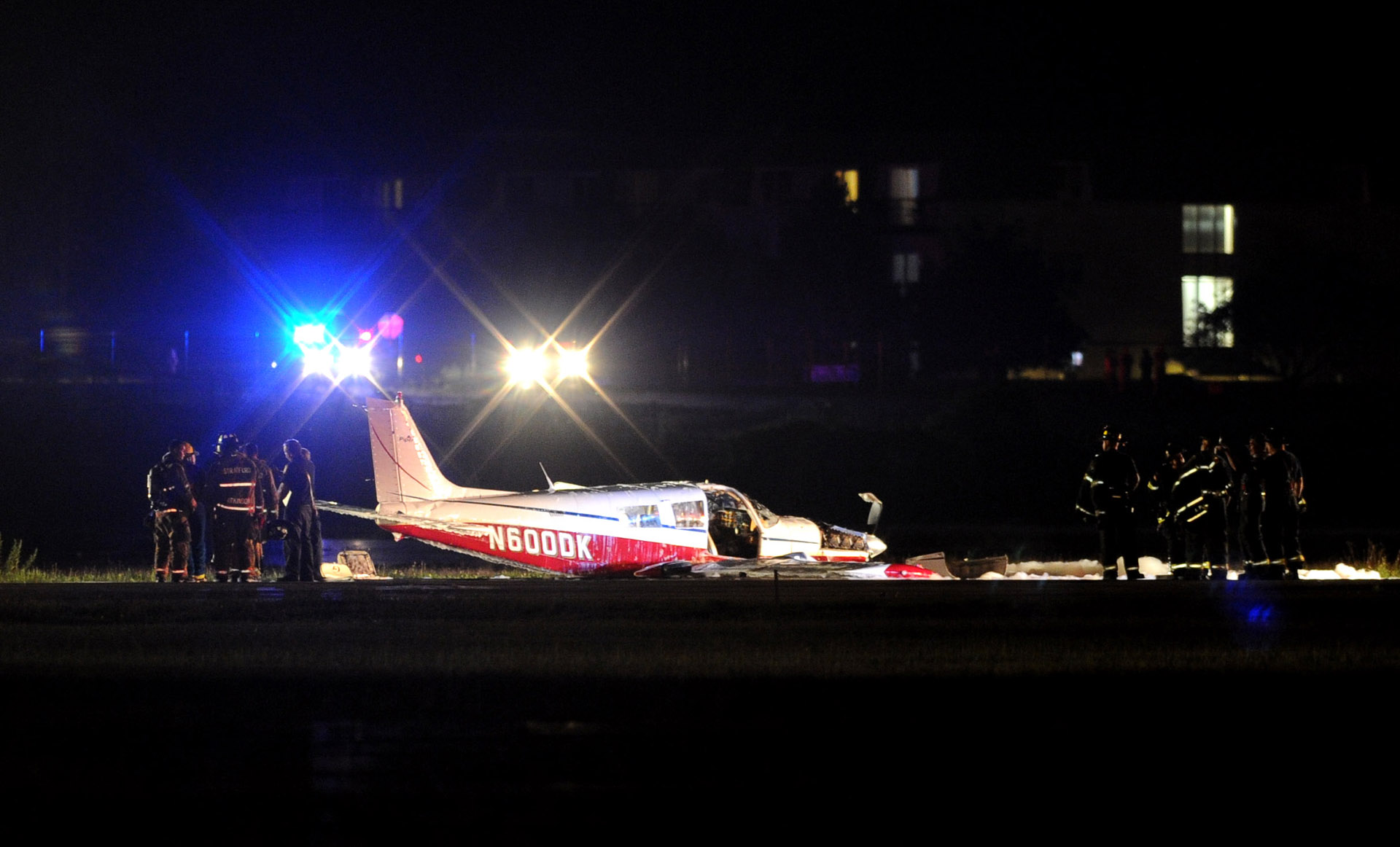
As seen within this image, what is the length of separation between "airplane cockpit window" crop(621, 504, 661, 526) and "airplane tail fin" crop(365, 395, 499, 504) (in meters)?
2.85

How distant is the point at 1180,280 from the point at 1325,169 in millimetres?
8111

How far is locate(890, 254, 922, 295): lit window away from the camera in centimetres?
5425

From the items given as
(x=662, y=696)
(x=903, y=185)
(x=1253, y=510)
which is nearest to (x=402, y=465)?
(x=662, y=696)

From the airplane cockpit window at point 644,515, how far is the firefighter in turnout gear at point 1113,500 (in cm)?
562

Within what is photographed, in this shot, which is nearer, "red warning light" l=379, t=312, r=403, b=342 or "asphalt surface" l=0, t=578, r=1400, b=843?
"asphalt surface" l=0, t=578, r=1400, b=843

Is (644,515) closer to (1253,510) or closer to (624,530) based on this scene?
(624,530)

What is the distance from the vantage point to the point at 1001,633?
15.0 meters

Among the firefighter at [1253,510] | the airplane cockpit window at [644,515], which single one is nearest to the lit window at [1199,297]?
the firefighter at [1253,510]

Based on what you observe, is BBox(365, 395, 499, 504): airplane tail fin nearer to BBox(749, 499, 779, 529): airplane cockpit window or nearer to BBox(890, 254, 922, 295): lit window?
BBox(749, 499, 779, 529): airplane cockpit window

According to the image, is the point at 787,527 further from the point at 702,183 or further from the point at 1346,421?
the point at 702,183

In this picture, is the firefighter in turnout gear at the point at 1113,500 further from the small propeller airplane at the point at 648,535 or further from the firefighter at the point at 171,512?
the firefighter at the point at 171,512

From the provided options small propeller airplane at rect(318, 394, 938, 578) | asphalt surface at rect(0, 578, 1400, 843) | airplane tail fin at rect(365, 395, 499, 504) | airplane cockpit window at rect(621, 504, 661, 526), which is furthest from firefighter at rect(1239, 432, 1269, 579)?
airplane tail fin at rect(365, 395, 499, 504)

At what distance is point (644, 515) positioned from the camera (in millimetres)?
19891

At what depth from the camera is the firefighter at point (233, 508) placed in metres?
17.6
